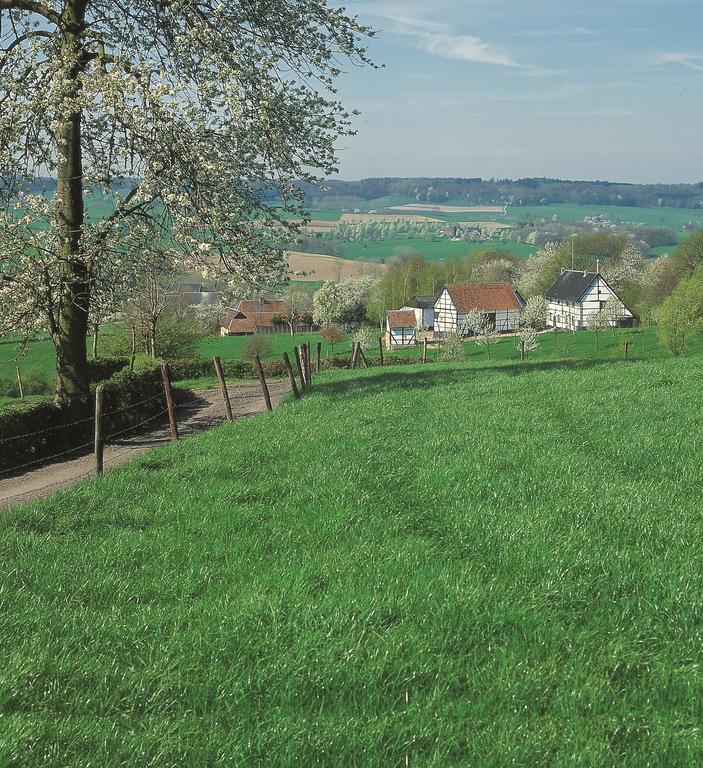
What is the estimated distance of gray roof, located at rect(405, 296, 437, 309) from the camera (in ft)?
467

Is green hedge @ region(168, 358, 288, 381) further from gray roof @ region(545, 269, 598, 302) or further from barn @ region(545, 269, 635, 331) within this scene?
gray roof @ region(545, 269, 598, 302)

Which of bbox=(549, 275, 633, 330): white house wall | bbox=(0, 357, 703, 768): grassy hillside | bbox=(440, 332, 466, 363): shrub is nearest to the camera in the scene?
bbox=(0, 357, 703, 768): grassy hillside

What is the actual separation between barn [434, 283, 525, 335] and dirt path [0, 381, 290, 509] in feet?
291

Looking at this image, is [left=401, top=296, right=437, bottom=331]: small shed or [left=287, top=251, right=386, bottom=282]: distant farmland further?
[left=287, top=251, right=386, bottom=282]: distant farmland

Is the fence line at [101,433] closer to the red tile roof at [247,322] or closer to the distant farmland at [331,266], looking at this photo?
the red tile roof at [247,322]

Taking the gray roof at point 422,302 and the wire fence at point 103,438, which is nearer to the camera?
the wire fence at point 103,438

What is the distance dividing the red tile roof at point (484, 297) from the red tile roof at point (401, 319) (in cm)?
1133

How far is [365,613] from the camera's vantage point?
19.8ft

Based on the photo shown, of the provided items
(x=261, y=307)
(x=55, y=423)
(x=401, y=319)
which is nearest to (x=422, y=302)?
(x=401, y=319)

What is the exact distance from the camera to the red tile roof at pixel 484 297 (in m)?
123

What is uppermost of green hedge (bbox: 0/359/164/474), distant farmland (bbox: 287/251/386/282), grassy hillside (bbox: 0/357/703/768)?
distant farmland (bbox: 287/251/386/282)

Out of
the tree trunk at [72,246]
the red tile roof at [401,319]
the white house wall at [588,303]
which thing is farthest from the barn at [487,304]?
the tree trunk at [72,246]

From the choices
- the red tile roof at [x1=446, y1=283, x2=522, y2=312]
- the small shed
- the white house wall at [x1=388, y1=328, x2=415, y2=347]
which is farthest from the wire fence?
the small shed

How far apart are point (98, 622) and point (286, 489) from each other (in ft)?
13.7
